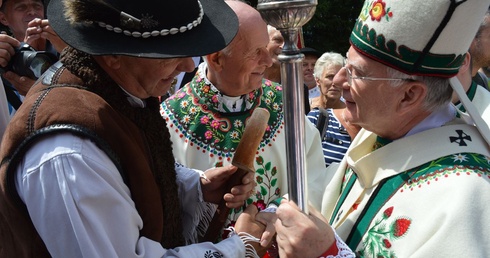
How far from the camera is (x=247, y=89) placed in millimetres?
3600

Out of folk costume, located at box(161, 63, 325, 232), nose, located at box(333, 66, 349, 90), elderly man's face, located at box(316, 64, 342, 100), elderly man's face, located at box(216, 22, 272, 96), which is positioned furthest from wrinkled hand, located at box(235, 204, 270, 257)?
elderly man's face, located at box(316, 64, 342, 100)

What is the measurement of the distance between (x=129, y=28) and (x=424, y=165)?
A: 1167 millimetres

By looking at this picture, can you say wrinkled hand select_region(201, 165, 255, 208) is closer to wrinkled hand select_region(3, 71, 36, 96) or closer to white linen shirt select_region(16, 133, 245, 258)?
white linen shirt select_region(16, 133, 245, 258)

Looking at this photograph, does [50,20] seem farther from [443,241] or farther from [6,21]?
[6,21]

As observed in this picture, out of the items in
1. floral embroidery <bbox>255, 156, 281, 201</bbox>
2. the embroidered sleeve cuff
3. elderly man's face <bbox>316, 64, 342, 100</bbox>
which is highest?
the embroidered sleeve cuff

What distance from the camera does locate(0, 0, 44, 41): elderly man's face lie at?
3.90 meters

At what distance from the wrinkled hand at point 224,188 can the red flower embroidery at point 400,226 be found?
70cm

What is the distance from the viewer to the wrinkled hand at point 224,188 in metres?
2.61

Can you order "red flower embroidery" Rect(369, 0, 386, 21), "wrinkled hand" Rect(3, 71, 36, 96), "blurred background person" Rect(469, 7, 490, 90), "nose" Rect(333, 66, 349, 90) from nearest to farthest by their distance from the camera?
1. "red flower embroidery" Rect(369, 0, 386, 21)
2. "nose" Rect(333, 66, 349, 90)
3. "wrinkled hand" Rect(3, 71, 36, 96)
4. "blurred background person" Rect(469, 7, 490, 90)

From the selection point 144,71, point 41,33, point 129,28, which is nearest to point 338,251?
point 144,71

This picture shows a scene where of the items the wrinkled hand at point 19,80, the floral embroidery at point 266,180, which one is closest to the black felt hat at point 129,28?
the wrinkled hand at point 19,80

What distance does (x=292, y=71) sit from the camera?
1.87 metres

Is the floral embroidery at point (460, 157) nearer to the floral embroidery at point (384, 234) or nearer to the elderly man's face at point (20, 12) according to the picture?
the floral embroidery at point (384, 234)

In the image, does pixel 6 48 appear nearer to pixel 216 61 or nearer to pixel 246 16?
pixel 216 61
